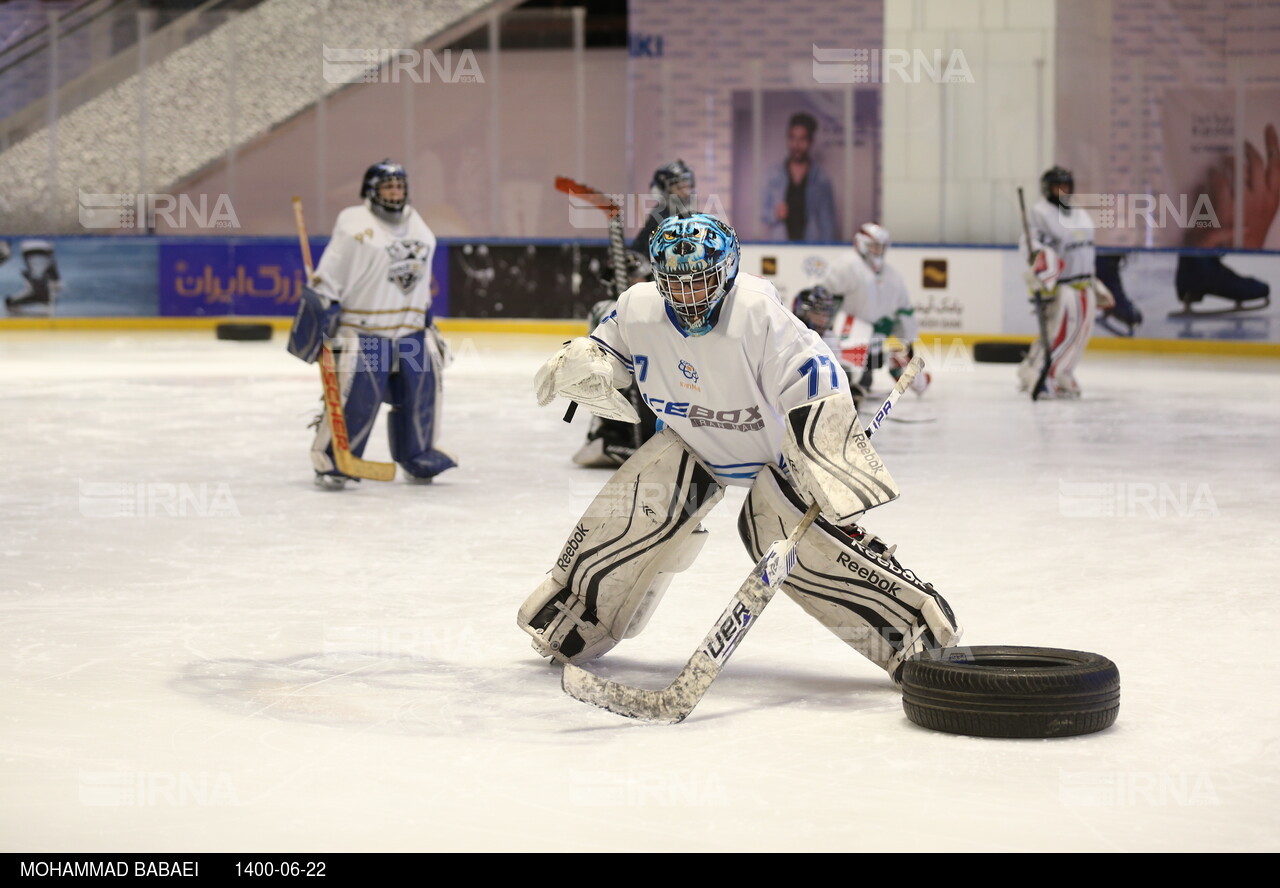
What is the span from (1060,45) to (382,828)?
1298 centimetres

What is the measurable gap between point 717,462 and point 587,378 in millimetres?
337

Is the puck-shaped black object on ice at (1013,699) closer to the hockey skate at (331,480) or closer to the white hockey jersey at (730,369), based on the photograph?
the white hockey jersey at (730,369)

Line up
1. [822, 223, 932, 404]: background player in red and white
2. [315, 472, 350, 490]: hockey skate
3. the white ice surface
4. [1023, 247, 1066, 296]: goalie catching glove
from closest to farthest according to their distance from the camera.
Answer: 1. the white ice surface
2. [315, 472, 350, 490]: hockey skate
3. [822, 223, 932, 404]: background player in red and white
4. [1023, 247, 1066, 296]: goalie catching glove

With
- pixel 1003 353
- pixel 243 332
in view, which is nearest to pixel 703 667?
pixel 1003 353

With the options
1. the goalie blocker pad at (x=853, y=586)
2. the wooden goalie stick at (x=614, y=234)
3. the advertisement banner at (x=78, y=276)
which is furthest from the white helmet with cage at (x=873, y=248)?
the advertisement banner at (x=78, y=276)

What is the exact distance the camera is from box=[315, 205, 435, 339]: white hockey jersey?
22.9 feet

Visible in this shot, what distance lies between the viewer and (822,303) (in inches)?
365

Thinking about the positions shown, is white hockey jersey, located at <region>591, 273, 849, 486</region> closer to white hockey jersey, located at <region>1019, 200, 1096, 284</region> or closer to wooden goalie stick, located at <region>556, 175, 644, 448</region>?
wooden goalie stick, located at <region>556, 175, 644, 448</region>

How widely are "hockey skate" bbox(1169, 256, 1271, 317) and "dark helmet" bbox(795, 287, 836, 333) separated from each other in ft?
15.9

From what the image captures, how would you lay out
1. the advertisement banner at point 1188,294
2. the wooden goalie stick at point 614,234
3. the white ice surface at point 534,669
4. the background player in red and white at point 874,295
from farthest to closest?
1. the advertisement banner at point 1188,294
2. the background player in red and white at point 874,295
3. the wooden goalie stick at point 614,234
4. the white ice surface at point 534,669

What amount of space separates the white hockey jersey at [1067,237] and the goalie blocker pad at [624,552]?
7.05 metres

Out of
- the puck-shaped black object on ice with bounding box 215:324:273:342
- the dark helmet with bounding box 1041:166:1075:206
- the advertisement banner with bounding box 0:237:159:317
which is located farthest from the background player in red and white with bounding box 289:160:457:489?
the advertisement banner with bounding box 0:237:159:317

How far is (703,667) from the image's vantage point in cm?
358

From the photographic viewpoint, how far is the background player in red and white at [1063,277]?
1057cm
